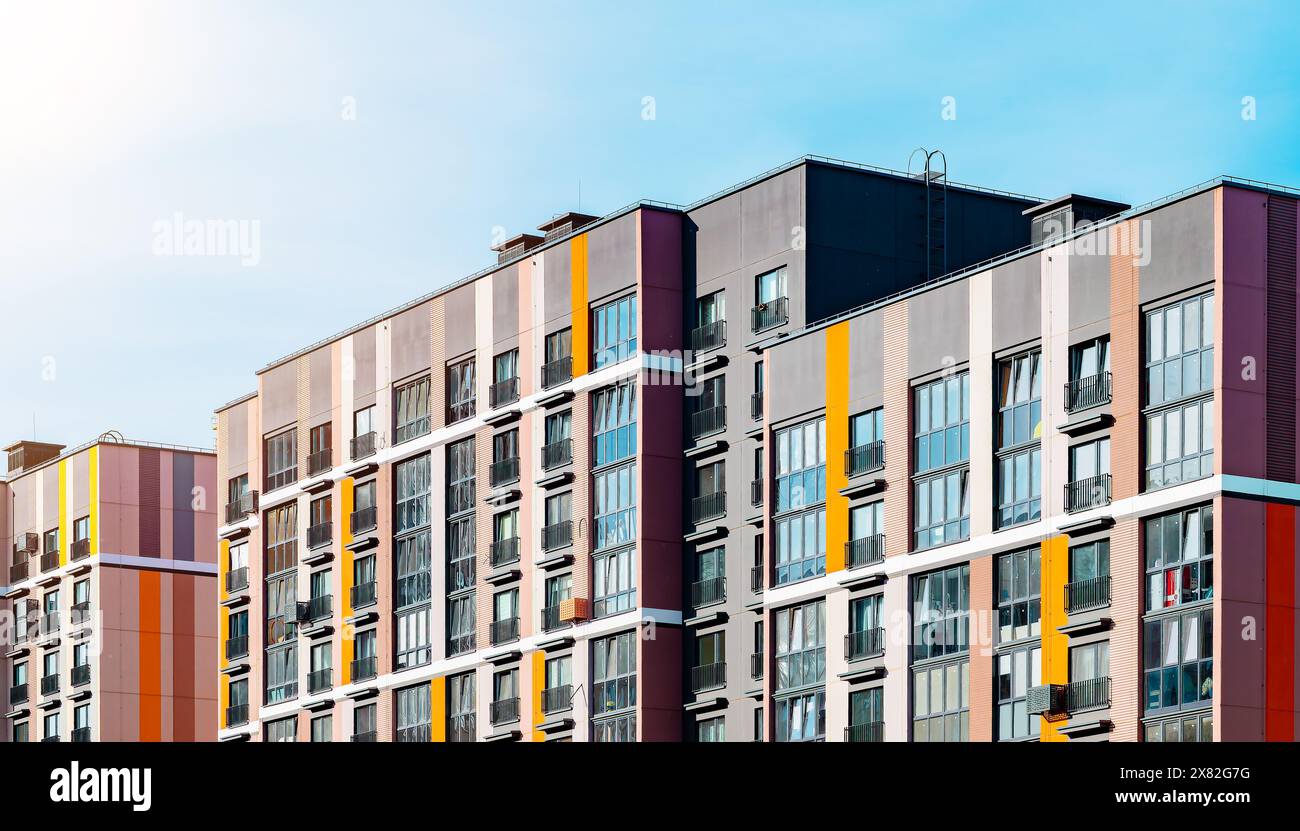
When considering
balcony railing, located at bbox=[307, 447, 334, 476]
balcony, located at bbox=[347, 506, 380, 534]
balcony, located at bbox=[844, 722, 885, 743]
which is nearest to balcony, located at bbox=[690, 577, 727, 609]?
balcony, located at bbox=[844, 722, 885, 743]

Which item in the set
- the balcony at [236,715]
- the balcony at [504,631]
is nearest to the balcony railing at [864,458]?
the balcony at [504,631]

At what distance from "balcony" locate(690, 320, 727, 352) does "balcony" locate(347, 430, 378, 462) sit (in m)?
22.1

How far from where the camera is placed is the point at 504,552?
104 metres

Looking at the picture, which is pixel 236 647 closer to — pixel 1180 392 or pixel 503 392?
pixel 503 392

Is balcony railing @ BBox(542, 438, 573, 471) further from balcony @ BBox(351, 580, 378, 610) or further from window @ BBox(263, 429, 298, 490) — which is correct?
window @ BBox(263, 429, 298, 490)

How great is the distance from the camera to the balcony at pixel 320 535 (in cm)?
11662

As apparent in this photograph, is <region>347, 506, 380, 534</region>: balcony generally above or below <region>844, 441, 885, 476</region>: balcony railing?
below

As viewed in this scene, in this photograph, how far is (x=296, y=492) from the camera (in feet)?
394

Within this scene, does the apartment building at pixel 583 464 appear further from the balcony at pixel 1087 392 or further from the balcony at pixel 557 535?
the balcony at pixel 1087 392

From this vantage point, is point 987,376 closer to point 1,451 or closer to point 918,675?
point 918,675

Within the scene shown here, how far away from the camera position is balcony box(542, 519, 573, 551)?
100 meters

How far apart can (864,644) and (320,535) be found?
39655mm

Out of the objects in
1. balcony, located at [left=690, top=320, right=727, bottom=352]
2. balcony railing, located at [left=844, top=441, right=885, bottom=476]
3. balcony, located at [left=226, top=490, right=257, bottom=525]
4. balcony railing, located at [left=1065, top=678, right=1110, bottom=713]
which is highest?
balcony, located at [left=690, top=320, right=727, bottom=352]

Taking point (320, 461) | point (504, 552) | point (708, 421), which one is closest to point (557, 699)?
point (504, 552)
